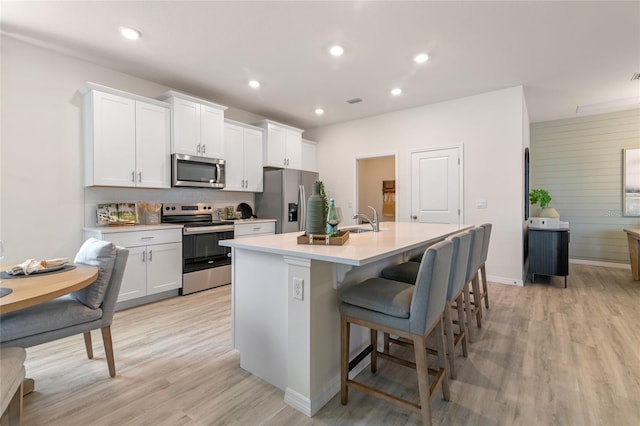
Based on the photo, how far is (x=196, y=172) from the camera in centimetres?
396

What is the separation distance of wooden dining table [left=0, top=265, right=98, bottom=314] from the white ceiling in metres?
2.09

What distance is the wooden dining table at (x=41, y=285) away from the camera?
1.26 m

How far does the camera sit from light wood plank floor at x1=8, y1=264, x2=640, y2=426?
5.23 ft

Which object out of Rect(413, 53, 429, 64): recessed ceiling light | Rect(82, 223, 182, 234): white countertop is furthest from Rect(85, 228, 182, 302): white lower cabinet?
Rect(413, 53, 429, 64): recessed ceiling light

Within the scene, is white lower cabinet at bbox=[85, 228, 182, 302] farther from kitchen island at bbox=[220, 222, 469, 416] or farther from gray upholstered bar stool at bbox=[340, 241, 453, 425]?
gray upholstered bar stool at bbox=[340, 241, 453, 425]

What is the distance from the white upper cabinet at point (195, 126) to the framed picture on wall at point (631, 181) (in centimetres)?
661

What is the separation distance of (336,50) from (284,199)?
7.88 ft

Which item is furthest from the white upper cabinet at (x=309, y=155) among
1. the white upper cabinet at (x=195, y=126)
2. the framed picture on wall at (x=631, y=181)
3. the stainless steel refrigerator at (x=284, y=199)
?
Result: the framed picture on wall at (x=631, y=181)

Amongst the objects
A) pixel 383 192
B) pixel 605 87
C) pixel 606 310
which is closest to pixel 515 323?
pixel 606 310

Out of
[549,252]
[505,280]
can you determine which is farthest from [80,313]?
[549,252]

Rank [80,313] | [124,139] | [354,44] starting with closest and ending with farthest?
[80,313] < [354,44] < [124,139]

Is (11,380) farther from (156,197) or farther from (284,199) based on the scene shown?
(284,199)

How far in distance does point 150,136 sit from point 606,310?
5.43 meters

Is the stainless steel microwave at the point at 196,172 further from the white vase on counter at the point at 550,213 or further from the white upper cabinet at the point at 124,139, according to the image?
the white vase on counter at the point at 550,213
